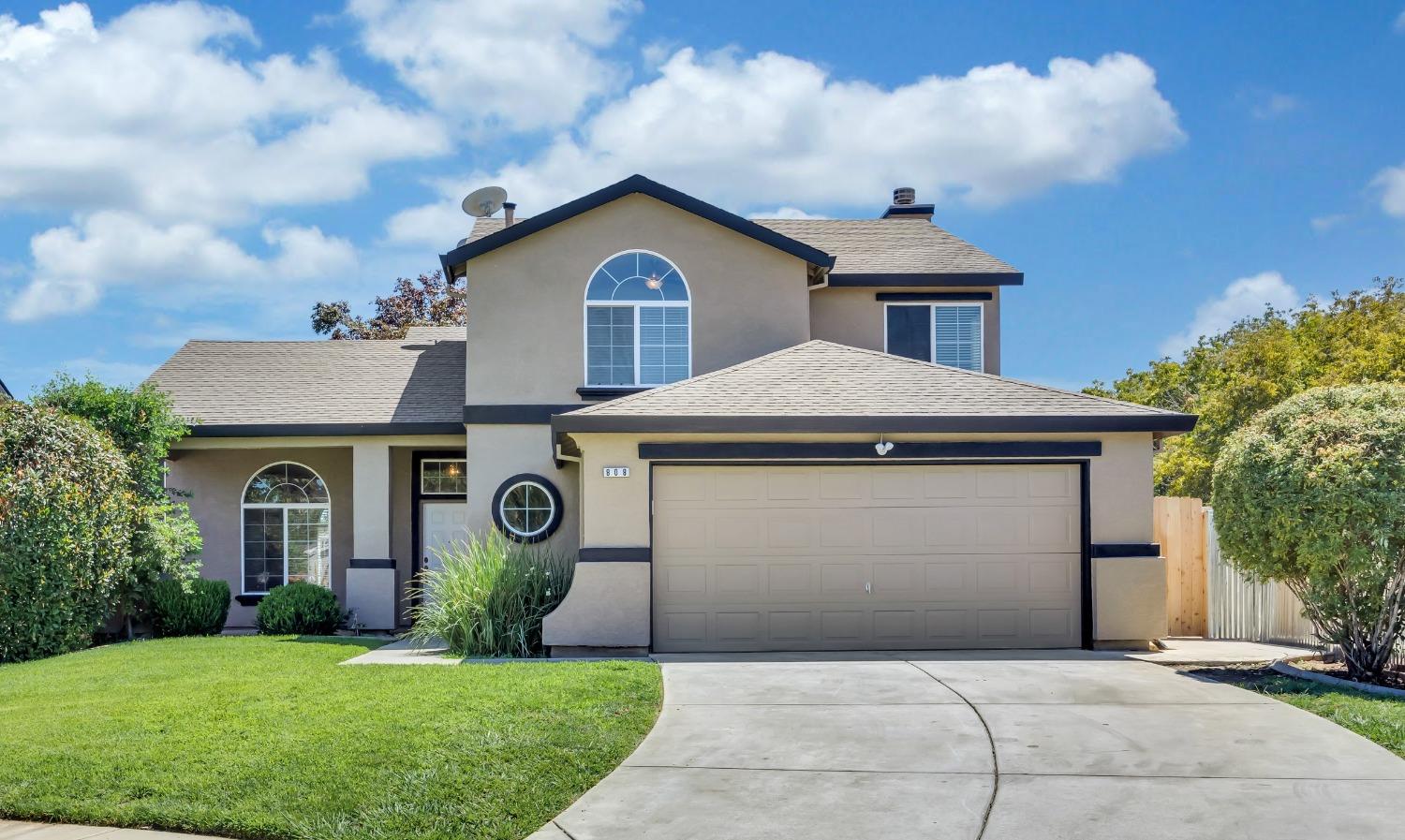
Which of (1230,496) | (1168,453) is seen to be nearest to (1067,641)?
(1230,496)

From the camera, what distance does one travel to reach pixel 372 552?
16.5 meters

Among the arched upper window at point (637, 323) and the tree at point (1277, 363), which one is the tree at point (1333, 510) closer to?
the arched upper window at point (637, 323)

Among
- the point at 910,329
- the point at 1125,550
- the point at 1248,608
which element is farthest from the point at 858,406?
the point at 1248,608

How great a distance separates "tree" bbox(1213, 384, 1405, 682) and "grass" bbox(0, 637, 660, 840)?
19.3 feet

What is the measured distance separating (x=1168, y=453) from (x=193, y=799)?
82.3ft

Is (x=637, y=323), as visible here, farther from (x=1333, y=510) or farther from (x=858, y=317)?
(x=1333, y=510)

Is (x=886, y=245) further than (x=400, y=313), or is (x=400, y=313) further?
(x=400, y=313)

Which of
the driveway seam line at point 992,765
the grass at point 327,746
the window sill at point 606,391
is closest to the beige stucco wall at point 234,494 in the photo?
the window sill at point 606,391

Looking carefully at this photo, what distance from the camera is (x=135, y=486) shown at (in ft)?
50.2

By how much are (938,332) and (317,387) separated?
10.1 m

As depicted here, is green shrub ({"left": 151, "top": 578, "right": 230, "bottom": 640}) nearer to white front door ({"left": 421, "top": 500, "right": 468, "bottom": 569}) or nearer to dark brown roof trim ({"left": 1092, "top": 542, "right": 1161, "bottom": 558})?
white front door ({"left": 421, "top": 500, "right": 468, "bottom": 569})

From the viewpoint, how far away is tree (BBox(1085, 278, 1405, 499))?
73.3ft

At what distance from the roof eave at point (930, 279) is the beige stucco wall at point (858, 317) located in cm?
19

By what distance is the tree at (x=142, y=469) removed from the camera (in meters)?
15.0
